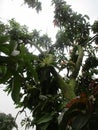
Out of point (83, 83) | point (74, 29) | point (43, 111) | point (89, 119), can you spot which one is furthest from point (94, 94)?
point (74, 29)

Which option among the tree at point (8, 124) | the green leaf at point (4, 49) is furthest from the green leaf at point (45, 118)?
the green leaf at point (4, 49)

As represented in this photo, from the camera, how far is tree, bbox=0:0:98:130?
3266 mm

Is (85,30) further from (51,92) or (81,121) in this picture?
(81,121)

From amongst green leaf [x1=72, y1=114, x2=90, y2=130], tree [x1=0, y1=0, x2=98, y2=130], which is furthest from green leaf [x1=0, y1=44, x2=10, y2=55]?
green leaf [x1=72, y1=114, x2=90, y2=130]

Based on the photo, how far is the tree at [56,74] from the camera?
3266 mm

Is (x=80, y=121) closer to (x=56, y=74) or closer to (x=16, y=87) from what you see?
(x=16, y=87)

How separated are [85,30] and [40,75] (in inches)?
156

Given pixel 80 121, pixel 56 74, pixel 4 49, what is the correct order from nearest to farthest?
1. pixel 4 49
2. pixel 80 121
3. pixel 56 74

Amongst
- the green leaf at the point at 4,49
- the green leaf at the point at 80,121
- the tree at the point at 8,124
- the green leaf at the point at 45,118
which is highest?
the tree at the point at 8,124

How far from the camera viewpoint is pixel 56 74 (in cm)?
544

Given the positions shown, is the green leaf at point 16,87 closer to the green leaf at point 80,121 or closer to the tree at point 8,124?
the green leaf at point 80,121

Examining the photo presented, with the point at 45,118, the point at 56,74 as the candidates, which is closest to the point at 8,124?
the point at 56,74

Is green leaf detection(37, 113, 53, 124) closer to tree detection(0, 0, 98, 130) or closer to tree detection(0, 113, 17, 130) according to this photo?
tree detection(0, 0, 98, 130)

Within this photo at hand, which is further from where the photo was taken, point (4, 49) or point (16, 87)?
point (16, 87)
